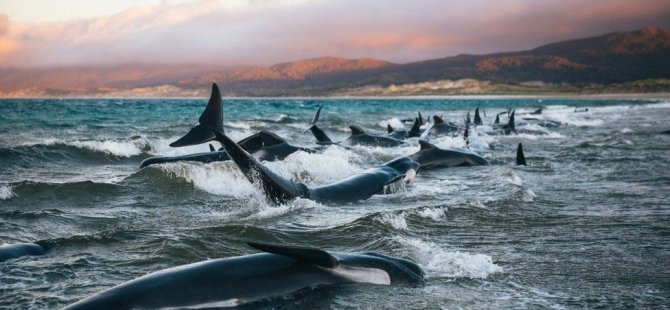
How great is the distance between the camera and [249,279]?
17.0ft

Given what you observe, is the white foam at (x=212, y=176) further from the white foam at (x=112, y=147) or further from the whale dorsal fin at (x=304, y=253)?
the whale dorsal fin at (x=304, y=253)

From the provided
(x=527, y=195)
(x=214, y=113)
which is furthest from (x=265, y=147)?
(x=527, y=195)

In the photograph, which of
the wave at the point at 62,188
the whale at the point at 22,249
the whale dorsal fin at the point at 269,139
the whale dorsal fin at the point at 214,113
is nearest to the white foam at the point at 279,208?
the whale dorsal fin at the point at 214,113

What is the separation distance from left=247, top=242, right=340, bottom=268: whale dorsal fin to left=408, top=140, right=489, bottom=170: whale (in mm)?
11036

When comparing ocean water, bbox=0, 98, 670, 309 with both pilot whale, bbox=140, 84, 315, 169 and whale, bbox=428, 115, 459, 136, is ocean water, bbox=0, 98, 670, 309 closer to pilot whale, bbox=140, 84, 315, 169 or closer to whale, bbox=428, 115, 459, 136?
pilot whale, bbox=140, 84, 315, 169

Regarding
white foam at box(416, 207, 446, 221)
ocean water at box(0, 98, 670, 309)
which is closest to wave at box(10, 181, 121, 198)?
ocean water at box(0, 98, 670, 309)

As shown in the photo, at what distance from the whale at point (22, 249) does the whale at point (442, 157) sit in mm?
10672

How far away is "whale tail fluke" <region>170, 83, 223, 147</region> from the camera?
9695mm

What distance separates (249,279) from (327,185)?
5.90 meters

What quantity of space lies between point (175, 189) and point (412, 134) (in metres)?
14.3

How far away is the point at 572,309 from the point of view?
5445 millimetres

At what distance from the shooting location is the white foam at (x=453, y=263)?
6471mm

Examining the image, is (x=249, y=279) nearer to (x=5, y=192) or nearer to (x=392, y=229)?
(x=392, y=229)

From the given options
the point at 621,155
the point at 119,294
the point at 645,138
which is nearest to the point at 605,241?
the point at 119,294
